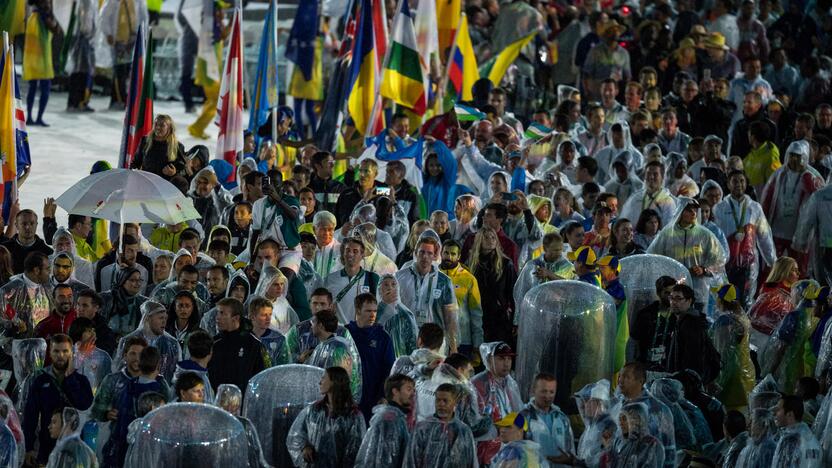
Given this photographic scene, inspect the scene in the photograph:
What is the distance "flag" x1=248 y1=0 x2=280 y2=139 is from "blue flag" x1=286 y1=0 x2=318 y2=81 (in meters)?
2.35

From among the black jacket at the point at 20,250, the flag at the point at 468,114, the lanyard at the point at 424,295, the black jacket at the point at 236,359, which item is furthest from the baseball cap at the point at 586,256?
the flag at the point at 468,114

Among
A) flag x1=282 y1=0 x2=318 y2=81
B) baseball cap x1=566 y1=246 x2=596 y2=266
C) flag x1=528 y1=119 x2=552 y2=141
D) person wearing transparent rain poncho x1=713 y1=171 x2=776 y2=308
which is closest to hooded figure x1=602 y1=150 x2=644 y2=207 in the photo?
person wearing transparent rain poncho x1=713 y1=171 x2=776 y2=308

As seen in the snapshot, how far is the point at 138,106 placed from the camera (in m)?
17.7

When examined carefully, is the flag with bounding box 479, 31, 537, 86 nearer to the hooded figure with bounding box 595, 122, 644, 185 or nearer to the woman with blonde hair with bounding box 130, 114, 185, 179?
the hooded figure with bounding box 595, 122, 644, 185

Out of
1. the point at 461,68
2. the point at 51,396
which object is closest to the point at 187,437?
the point at 51,396

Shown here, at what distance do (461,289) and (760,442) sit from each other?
3.63 metres

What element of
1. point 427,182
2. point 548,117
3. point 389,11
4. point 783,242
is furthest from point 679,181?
point 389,11

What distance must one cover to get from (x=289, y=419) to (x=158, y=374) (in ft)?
2.84

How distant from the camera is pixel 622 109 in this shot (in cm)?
2075

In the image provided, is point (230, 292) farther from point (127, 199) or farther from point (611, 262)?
point (611, 262)

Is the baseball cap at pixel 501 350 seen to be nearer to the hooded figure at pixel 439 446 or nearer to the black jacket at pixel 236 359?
the hooded figure at pixel 439 446

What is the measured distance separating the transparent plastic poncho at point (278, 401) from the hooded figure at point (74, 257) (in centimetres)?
334

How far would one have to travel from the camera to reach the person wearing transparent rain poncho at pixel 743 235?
16500 millimetres

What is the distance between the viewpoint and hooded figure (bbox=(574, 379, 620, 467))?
35.9 ft
